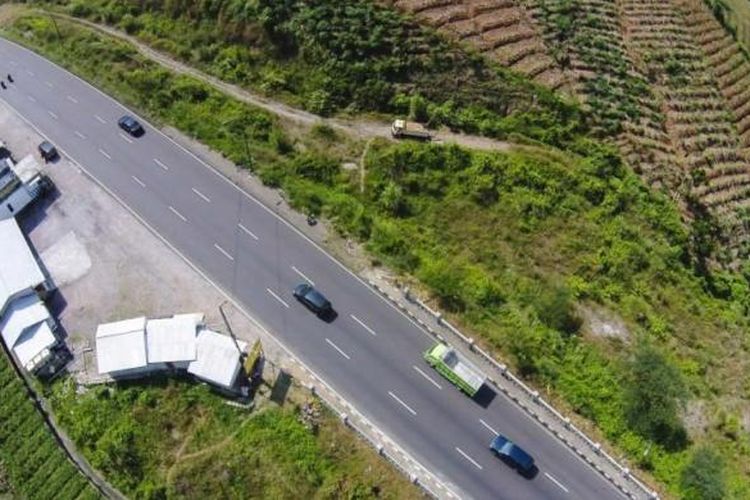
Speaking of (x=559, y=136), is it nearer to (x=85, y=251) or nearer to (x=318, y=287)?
(x=318, y=287)

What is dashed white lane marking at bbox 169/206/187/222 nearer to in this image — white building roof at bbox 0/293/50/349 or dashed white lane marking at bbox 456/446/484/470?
white building roof at bbox 0/293/50/349

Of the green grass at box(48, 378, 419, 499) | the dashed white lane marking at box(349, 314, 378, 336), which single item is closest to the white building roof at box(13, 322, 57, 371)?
the green grass at box(48, 378, 419, 499)

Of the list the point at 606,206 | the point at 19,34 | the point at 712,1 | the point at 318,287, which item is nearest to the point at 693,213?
the point at 606,206

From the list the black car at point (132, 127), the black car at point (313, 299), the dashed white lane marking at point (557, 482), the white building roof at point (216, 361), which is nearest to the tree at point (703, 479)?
the dashed white lane marking at point (557, 482)

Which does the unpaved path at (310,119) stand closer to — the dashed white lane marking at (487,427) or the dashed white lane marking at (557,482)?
the dashed white lane marking at (487,427)

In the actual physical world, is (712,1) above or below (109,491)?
above

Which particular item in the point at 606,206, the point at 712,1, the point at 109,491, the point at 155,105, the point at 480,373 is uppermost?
the point at 712,1
